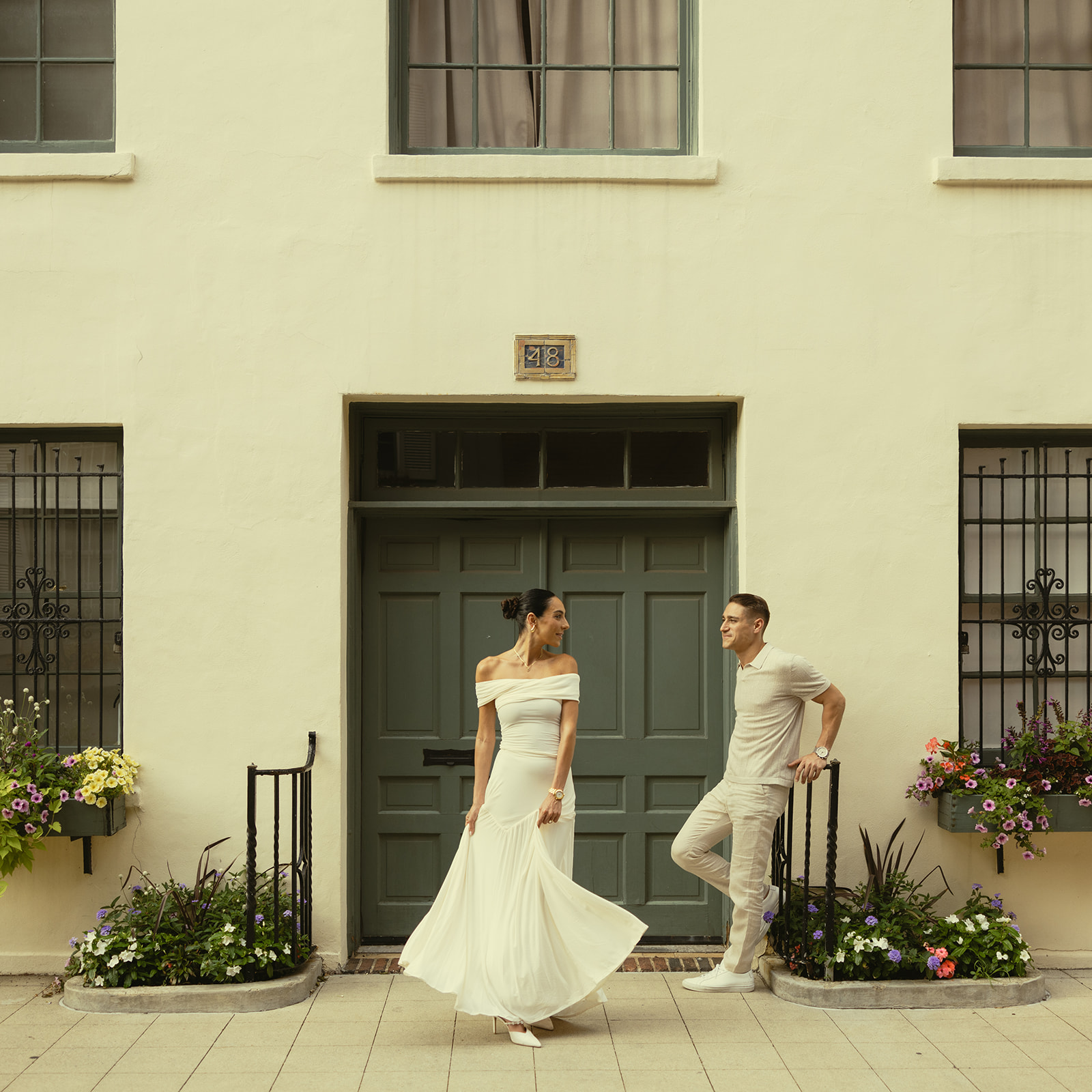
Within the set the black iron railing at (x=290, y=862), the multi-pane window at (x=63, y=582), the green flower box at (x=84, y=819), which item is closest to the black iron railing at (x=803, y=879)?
the black iron railing at (x=290, y=862)

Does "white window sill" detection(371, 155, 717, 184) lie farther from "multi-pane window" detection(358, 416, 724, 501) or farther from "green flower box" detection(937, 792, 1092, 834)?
"green flower box" detection(937, 792, 1092, 834)

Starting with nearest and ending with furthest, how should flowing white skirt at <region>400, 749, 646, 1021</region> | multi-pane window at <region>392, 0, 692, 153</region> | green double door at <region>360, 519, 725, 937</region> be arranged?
flowing white skirt at <region>400, 749, 646, 1021</region>
green double door at <region>360, 519, 725, 937</region>
multi-pane window at <region>392, 0, 692, 153</region>

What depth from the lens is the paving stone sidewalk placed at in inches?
170

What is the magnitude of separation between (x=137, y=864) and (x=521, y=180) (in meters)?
4.02

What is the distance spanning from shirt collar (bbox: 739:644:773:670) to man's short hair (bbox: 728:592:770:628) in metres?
0.11

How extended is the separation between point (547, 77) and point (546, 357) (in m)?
1.66

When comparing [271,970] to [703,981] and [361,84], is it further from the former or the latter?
[361,84]

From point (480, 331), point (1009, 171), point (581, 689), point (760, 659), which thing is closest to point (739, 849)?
point (760, 659)

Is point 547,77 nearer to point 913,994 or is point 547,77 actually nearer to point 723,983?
point 723,983

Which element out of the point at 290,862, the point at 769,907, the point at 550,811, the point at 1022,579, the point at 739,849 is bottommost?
the point at 769,907

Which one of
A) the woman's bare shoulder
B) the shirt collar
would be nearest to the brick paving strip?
the shirt collar

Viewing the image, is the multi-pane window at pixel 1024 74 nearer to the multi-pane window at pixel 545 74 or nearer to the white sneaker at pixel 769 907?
the multi-pane window at pixel 545 74

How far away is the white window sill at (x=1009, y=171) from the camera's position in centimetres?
577

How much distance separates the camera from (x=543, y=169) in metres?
5.77
